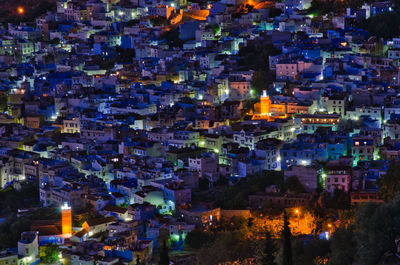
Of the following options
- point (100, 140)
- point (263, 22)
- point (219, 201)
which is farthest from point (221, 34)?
point (219, 201)

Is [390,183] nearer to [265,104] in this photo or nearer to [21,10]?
[265,104]

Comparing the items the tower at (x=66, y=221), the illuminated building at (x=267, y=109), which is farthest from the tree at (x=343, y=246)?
the illuminated building at (x=267, y=109)

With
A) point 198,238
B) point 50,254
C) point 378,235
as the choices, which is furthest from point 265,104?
point 378,235

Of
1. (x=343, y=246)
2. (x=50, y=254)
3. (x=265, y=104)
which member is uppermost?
(x=265, y=104)

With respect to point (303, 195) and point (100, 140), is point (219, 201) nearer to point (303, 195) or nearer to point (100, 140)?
point (303, 195)

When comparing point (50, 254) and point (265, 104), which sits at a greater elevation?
point (265, 104)

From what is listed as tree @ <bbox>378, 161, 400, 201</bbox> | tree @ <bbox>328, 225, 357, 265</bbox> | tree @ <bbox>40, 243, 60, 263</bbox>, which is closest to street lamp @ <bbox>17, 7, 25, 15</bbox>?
tree @ <bbox>40, 243, 60, 263</bbox>
